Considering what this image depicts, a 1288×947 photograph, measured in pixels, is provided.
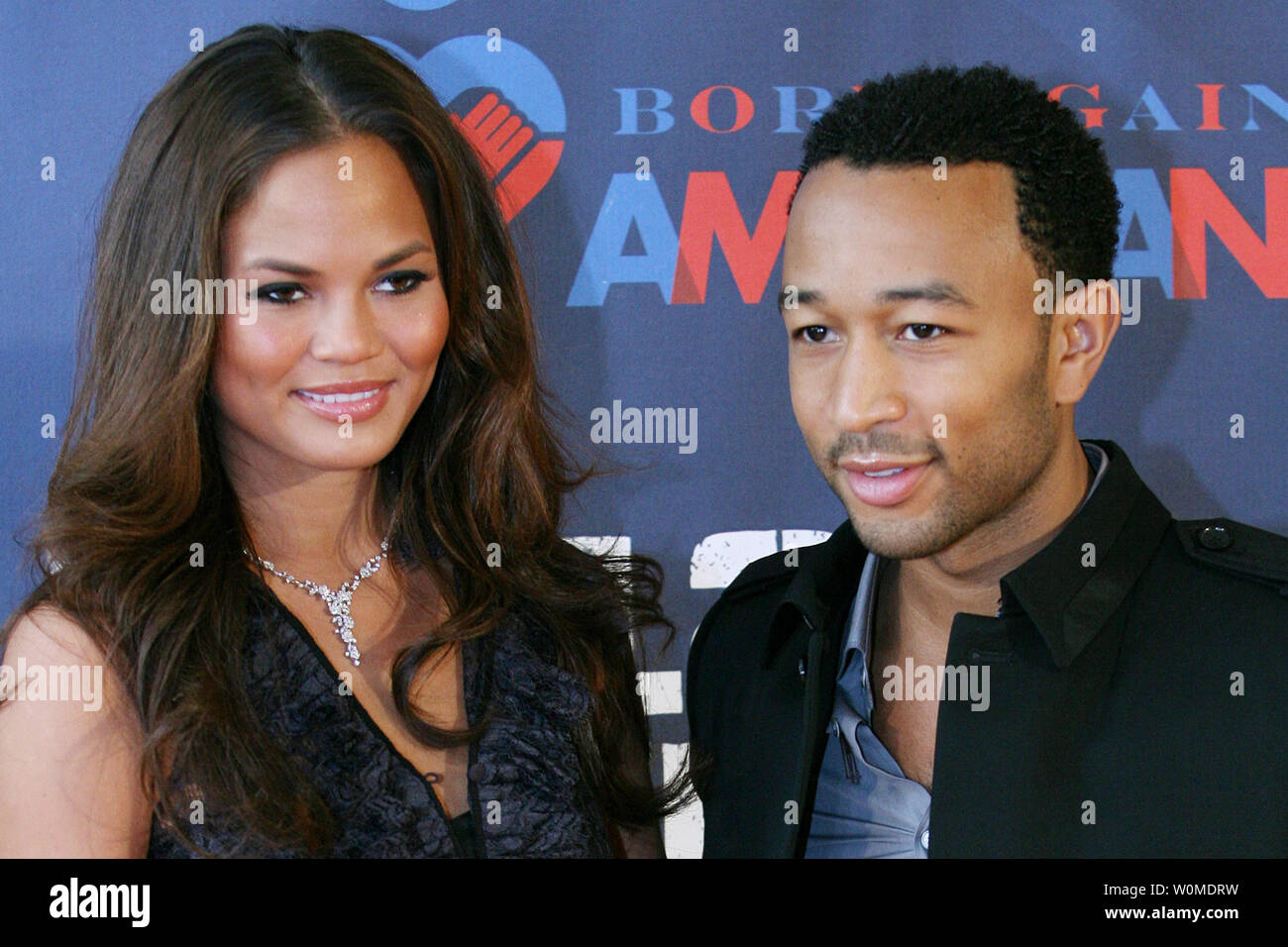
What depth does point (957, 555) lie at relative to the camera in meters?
1.90

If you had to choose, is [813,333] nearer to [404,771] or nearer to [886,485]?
[886,485]

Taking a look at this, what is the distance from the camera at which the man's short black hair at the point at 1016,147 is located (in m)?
1.81

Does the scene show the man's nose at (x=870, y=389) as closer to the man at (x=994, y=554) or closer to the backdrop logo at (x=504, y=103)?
the man at (x=994, y=554)

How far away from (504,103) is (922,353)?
1.07m

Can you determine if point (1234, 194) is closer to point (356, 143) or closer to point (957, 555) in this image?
point (957, 555)

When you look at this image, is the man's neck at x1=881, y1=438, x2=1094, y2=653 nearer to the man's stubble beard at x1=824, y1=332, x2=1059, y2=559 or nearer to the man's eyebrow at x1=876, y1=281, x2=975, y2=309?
the man's stubble beard at x1=824, y1=332, x2=1059, y2=559

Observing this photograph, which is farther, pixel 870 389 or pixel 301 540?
pixel 301 540

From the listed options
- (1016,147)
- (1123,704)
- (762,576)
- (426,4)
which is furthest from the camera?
(426,4)

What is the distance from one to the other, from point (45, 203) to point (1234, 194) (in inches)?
87.6

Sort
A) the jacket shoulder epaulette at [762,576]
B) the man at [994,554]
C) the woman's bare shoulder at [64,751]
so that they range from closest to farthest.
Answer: the woman's bare shoulder at [64,751] < the man at [994,554] < the jacket shoulder epaulette at [762,576]

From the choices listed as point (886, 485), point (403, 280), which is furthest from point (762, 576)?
point (403, 280)

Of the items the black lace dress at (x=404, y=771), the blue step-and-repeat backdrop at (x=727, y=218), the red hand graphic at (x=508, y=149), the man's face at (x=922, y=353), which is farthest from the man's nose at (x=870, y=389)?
the red hand graphic at (x=508, y=149)

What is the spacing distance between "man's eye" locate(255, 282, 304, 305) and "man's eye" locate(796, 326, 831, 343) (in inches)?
27.6

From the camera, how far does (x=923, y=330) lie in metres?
1.80
